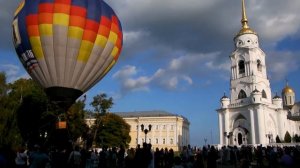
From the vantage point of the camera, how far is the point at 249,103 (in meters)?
61.6

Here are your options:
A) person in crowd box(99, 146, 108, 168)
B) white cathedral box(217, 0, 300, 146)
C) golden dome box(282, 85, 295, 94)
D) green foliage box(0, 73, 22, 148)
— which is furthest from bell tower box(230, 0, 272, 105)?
person in crowd box(99, 146, 108, 168)

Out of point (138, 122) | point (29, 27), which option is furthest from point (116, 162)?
point (138, 122)

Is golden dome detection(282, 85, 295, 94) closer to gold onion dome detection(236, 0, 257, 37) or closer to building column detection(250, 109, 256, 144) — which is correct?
gold onion dome detection(236, 0, 257, 37)

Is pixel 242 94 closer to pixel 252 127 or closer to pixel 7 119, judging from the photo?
pixel 252 127

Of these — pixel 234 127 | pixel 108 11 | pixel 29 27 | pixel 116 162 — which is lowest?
pixel 116 162

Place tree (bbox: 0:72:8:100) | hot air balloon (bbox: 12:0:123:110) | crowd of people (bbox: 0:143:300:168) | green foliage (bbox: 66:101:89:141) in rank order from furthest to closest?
green foliage (bbox: 66:101:89:141), tree (bbox: 0:72:8:100), hot air balloon (bbox: 12:0:123:110), crowd of people (bbox: 0:143:300:168)

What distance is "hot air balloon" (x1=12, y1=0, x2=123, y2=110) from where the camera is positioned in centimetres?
2455

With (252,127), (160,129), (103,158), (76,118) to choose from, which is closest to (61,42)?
(103,158)

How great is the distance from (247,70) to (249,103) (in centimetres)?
635

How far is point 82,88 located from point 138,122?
236ft

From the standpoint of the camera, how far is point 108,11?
26734 mm

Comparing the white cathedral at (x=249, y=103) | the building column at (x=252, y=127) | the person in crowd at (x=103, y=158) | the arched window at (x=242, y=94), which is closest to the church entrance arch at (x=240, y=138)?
the white cathedral at (x=249, y=103)

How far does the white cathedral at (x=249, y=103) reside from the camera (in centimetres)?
5981

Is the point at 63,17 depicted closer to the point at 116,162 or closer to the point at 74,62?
the point at 74,62
